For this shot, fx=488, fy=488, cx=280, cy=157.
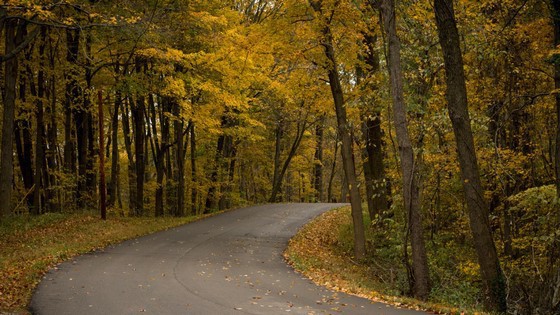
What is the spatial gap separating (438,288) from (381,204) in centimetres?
700

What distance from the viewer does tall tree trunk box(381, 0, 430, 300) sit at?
11.1 metres

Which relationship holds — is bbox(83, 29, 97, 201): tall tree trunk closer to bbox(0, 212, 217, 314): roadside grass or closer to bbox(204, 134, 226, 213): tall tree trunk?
bbox(0, 212, 217, 314): roadside grass

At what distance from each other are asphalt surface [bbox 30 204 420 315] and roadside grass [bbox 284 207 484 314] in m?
0.59

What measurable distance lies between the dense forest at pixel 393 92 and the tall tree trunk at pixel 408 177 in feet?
0.11

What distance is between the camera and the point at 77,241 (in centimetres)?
1564

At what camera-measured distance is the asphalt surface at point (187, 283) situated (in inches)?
331

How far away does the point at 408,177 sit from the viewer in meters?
11.2

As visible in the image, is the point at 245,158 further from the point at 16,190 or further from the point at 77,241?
the point at 77,241

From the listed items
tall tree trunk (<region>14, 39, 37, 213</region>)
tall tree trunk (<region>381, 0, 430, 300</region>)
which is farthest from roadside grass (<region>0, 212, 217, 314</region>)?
tall tree trunk (<region>381, 0, 430, 300</region>)

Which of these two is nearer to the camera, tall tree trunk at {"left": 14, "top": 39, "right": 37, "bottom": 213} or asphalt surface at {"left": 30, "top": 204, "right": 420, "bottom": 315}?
asphalt surface at {"left": 30, "top": 204, "right": 420, "bottom": 315}

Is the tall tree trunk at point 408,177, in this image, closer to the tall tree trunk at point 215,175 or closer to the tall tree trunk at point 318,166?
the tall tree trunk at point 215,175

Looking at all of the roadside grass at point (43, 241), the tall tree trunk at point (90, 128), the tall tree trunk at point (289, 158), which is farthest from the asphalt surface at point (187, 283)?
the tall tree trunk at point (289, 158)

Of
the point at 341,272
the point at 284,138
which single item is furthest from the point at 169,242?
the point at 284,138

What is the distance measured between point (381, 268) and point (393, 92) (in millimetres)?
6211
